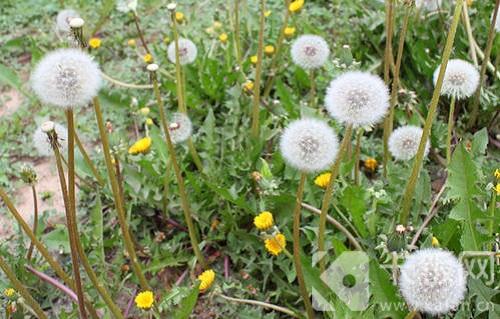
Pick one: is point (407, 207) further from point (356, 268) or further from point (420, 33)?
point (420, 33)

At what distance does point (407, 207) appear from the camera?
2.25m

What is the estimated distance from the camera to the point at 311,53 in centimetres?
280

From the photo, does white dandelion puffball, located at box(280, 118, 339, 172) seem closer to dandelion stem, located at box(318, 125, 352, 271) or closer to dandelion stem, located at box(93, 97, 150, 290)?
dandelion stem, located at box(318, 125, 352, 271)

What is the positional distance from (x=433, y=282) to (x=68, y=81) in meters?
1.03

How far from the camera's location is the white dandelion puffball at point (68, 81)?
1.64 meters

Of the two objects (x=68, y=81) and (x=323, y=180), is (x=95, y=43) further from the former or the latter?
(x=68, y=81)

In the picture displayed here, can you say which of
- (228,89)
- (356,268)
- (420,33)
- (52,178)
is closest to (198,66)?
(228,89)

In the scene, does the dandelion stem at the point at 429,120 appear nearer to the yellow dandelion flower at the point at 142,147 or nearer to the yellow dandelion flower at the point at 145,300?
the yellow dandelion flower at the point at 145,300

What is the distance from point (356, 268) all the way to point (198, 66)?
1.67 meters

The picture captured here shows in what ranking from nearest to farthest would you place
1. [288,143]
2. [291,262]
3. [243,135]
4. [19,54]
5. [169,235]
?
[288,143] → [291,262] → [169,235] → [243,135] → [19,54]

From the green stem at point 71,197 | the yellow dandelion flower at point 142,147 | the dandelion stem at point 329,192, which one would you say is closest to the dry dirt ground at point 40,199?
the yellow dandelion flower at point 142,147

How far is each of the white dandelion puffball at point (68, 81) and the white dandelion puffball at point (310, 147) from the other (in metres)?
0.60

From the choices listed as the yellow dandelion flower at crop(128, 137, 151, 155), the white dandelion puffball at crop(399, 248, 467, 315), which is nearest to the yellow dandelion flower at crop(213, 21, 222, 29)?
the yellow dandelion flower at crop(128, 137, 151, 155)

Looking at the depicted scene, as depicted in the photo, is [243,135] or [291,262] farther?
[243,135]
